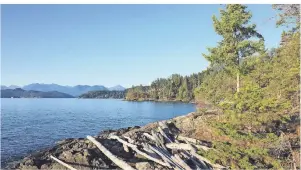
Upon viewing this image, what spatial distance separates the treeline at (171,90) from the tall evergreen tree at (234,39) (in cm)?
11019

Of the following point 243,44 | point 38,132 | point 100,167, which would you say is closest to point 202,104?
point 243,44

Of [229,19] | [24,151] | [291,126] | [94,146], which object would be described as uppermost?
[229,19]

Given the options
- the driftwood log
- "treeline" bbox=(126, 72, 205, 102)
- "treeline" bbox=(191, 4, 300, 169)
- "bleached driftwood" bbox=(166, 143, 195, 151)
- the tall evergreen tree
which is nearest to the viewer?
"treeline" bbox=(191, 4, 300, 169)

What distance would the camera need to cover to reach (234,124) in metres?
12.9

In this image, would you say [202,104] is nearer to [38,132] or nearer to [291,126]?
[291,126]

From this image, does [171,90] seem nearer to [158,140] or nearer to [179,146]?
[158,140]

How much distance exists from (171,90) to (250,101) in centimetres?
14017

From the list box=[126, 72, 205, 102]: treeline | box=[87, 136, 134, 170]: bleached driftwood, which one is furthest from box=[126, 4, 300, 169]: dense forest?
box=[126, 72, 205, 102]: treeline

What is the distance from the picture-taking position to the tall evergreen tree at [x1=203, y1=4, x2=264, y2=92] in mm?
23812

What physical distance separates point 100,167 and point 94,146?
346cm

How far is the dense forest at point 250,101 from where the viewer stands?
11961mm

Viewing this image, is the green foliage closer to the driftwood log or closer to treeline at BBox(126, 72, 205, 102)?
the driftwood log

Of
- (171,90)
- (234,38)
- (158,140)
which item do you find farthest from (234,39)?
(171,90)

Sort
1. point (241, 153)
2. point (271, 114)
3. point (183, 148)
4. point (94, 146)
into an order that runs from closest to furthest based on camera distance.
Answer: point (241, 153) < point (271, 114) < point (183, 148) < point (94, 146)
